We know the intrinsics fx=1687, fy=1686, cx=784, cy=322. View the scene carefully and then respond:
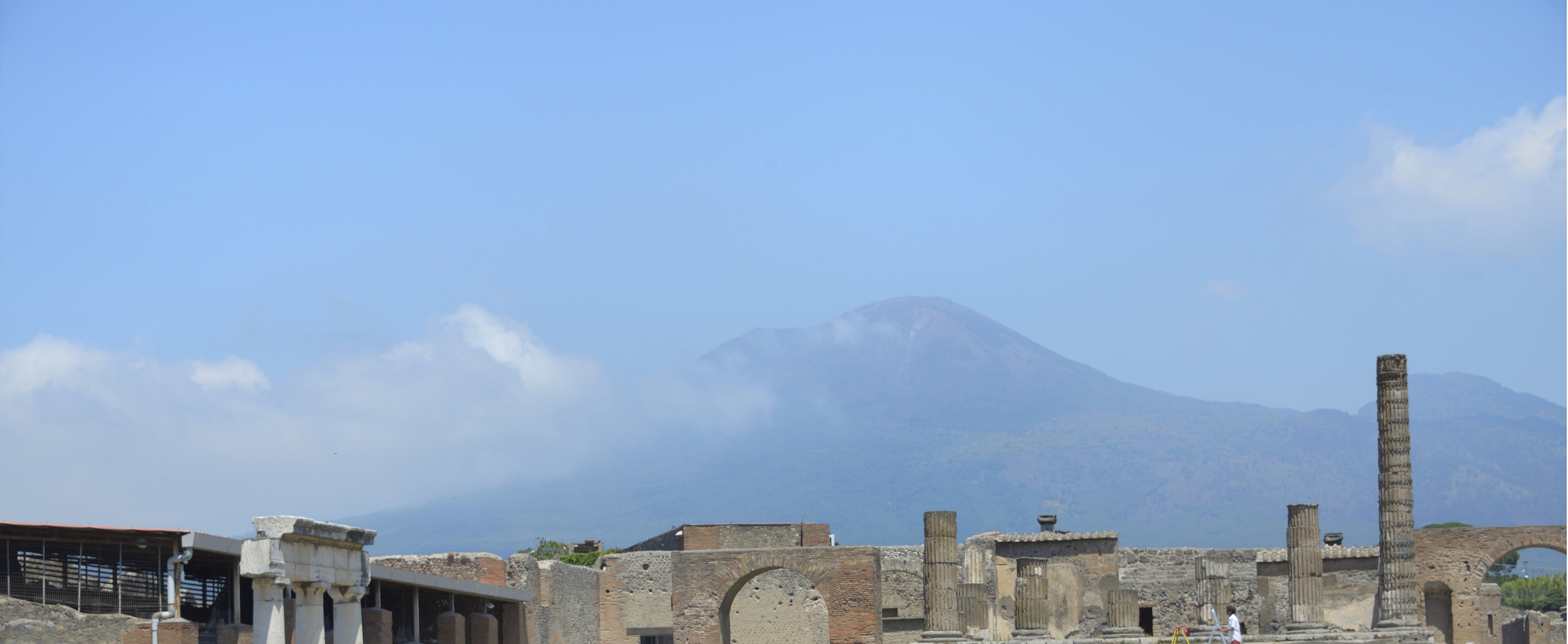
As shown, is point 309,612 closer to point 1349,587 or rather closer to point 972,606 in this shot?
point 972,606

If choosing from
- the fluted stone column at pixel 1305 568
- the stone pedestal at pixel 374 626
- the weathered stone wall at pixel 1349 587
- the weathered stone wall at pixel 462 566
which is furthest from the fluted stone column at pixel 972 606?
the stone pedestal at pixel 374 626

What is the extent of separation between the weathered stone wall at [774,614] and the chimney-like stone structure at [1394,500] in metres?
14.4

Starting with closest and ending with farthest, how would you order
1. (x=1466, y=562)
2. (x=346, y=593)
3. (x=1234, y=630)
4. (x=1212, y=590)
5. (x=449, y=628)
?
(x=346, y=593)
(x=1234, y=630)
(x=449, y=628)
(x=1212, y=590)
(x=1466, y=562)

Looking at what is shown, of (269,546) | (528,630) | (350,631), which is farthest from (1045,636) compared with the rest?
(269,546)

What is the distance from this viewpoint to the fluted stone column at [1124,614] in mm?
38125

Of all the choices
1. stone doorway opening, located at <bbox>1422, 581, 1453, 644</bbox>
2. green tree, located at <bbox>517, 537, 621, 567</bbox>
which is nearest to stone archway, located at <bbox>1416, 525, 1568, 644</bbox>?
stone doorway opening, located at <bbox>1422, 581, 1453, 644</bbox>

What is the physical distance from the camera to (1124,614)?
3869 cm

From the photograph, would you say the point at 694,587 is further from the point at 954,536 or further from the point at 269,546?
the point at 269,546

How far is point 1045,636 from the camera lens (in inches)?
1547

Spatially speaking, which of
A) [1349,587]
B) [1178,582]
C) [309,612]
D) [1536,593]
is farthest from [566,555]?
[1536,593]

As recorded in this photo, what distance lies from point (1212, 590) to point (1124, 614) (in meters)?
5.11

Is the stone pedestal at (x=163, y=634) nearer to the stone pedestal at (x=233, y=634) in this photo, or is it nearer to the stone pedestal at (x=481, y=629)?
the stone pedestal at (x=233, y=634)

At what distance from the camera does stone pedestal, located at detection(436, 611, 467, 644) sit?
32844 millimetres

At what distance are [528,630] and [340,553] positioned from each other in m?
12.9
